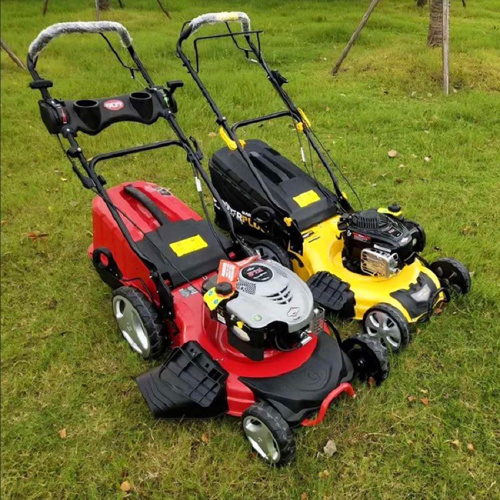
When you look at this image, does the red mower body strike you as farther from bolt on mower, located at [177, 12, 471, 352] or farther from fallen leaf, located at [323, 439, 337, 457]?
bolt on mower, located at [177, 12, 471, 352]

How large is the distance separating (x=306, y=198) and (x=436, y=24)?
5.72 meters

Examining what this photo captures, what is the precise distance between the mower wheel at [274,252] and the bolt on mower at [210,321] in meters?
0.35

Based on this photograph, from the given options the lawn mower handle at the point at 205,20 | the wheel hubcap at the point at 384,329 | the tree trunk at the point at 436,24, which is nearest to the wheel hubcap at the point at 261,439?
the wheel hubcap at the point at 384,329

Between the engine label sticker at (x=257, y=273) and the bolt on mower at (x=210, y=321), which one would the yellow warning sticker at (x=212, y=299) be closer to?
the bolt on mower at (x=210, y=321)

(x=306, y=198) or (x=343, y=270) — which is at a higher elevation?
(x=306, y=198)

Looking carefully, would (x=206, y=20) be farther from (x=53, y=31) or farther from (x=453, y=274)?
(x=453, y=274)

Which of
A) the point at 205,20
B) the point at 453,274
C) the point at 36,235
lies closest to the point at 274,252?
the point at 453,274

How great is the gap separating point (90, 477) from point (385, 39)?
8917 millimetres

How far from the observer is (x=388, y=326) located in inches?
118

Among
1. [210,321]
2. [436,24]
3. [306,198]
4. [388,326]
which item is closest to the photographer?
[210,321]

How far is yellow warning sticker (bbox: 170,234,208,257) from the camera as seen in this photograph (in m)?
3.06

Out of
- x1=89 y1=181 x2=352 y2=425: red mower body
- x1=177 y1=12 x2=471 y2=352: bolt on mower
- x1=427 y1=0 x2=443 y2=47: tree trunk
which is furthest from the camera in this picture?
x1=427 y1=0 x2=443 y2=47: tree trunk

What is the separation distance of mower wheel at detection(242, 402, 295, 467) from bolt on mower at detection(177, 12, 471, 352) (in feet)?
3.12

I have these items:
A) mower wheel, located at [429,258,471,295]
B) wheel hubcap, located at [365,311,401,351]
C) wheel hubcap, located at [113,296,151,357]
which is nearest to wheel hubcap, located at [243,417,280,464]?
wheel hubcap, located at [113,296,151,357]
